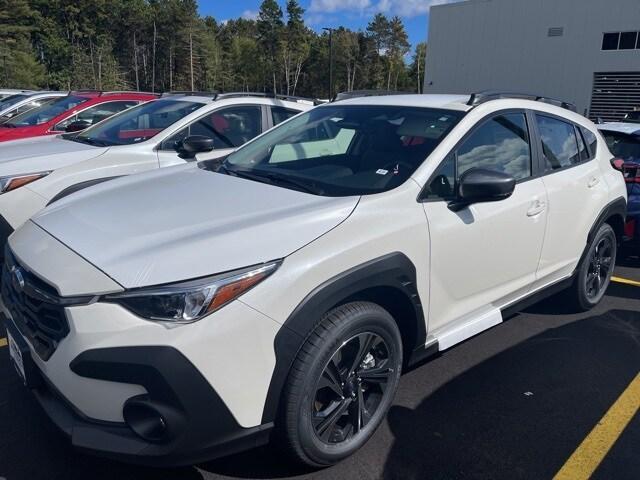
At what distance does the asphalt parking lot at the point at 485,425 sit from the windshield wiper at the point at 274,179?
1307 millimetres

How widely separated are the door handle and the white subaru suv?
18mm

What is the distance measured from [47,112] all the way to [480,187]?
9095 mm

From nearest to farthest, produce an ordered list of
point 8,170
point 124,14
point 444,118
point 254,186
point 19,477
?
point 19,477
point 254,186
point 444,118
point 8,170
point 124,14

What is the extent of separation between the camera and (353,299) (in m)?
2.51

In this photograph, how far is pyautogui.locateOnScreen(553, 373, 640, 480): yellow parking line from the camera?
258 centimetres

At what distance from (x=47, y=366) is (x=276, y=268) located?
0.98m

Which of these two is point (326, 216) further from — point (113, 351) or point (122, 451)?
point (122, 451)

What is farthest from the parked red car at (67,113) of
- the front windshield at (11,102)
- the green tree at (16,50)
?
the green tree at (16,50)

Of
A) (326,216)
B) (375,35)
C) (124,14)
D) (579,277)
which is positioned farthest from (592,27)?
(124,14)

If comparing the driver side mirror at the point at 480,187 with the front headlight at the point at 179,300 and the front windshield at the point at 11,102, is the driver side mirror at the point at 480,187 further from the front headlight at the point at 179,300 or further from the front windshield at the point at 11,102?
the front windshield at the point at 11,102

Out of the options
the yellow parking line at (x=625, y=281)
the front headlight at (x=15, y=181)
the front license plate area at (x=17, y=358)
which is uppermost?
the front headlight at (x=15, y=181)

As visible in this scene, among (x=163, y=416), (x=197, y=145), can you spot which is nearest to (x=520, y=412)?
(x=163, y=416)

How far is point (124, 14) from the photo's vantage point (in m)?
74.9

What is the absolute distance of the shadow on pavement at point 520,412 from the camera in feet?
8.62
